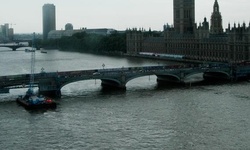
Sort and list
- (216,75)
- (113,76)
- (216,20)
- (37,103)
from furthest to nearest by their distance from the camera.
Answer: (216,20)
(216,75)
(113,76)
(37,103)

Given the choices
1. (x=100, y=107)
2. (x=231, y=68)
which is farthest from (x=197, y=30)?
(x=100, y=107)

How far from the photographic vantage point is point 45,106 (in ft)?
154

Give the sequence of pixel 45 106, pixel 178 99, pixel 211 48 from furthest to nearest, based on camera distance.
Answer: pixel 211 48
pixel 178 99
pixel 45 106

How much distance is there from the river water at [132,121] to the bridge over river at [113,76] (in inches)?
78.1

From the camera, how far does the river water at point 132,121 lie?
112 feet

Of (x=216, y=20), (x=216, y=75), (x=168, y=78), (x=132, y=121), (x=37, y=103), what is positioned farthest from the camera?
(x=216, y=20)

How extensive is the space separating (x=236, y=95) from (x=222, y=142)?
2155 centimetres

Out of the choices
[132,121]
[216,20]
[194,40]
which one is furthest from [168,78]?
[216,20]

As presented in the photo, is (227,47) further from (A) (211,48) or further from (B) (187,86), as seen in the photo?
(B) (187,86)

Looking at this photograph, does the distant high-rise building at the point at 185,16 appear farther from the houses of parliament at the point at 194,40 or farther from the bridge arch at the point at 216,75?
the bridge arch at the point at 216,75

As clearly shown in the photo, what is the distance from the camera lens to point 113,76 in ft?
194

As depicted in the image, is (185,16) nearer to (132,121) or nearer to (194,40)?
(194,40)

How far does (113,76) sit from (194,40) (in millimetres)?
54384

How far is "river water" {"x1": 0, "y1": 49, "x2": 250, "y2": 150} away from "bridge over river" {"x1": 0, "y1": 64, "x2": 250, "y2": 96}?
198cm
